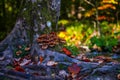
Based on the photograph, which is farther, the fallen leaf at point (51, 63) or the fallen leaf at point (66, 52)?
the fallen leaf at point (66, 52)

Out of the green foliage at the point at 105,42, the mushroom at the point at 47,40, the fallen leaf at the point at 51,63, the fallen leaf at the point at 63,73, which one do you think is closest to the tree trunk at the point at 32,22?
the mushroom at the point at 47,40

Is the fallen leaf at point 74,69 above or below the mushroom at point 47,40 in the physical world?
below

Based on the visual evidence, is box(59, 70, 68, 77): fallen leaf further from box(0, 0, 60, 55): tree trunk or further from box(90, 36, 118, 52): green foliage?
box(90, 36, 118, 52): green foliage

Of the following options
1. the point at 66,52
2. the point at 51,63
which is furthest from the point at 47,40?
the point at 51,63

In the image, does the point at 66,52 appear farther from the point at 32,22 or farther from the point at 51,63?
the point at 32,22

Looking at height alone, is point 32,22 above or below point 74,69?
above

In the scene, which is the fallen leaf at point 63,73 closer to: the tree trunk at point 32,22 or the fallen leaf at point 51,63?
the fallen leaf at point 51,63

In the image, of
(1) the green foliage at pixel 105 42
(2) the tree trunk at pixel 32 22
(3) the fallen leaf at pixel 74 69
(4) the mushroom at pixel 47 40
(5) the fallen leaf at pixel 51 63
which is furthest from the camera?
(1) the green foliage at pixel 105 42

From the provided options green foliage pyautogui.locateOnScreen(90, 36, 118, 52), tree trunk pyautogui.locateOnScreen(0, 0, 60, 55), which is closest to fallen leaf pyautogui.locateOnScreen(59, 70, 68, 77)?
tree trunk pyautogui.locateOnScreen(0, 0, 60, 55)

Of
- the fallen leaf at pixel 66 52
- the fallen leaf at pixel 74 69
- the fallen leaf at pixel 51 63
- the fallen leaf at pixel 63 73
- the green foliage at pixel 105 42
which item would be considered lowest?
the green foliage at pixel 105 42

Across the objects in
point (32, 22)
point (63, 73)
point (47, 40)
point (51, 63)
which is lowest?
point (63, 73)

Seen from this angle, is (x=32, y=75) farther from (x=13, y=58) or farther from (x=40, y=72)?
(x=13, y=58)

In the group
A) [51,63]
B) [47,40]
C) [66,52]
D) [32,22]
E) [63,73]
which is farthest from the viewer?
[32,22]

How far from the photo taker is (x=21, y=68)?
555 centimetres
